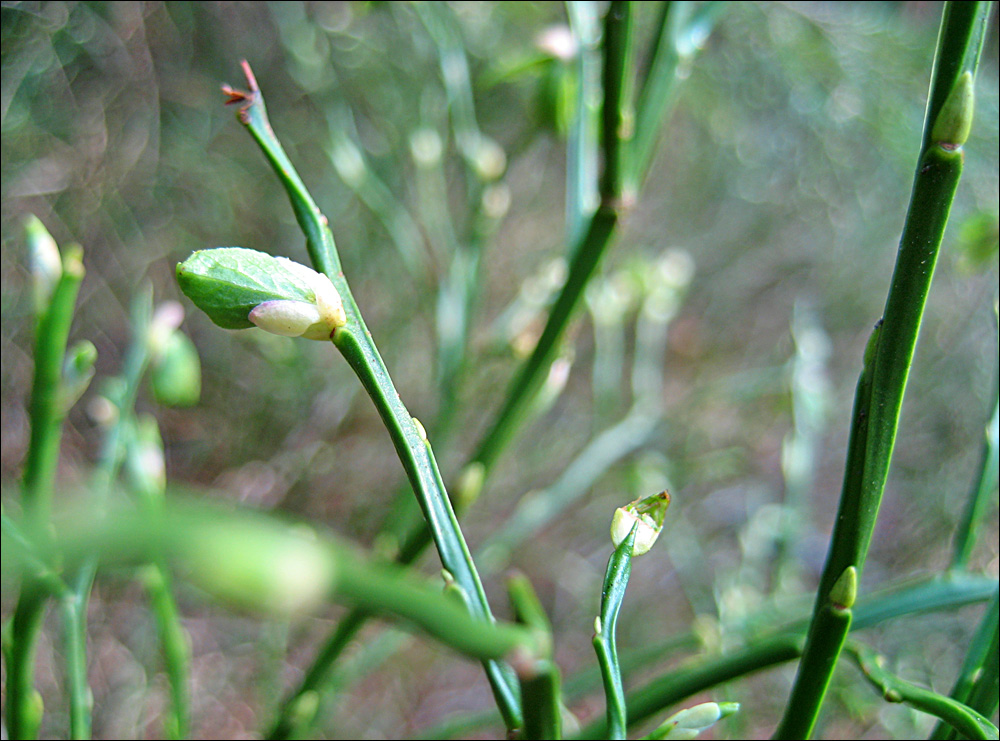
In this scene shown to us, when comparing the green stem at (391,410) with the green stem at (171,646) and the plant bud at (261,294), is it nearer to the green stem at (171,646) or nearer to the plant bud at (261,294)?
the plant bud at (261,294)

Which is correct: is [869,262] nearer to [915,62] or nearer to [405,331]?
[915,62]

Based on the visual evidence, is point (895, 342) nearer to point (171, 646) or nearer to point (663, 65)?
point (663, 65)

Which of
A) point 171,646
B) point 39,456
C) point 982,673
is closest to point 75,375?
point 39,456

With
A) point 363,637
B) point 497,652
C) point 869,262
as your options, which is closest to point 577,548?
point 363,637

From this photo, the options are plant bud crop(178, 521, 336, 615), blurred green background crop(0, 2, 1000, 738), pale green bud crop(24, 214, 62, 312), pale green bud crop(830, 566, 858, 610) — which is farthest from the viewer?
blurred green background crop(0, 2, 1000, 738)

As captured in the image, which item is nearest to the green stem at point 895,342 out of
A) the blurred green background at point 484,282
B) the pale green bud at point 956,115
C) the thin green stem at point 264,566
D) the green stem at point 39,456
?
the pale green bud at point 956,115

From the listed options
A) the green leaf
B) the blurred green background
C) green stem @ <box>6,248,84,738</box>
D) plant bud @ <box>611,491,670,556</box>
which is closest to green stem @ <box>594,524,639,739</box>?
plant bud @ <box>611,491,670,556</box>

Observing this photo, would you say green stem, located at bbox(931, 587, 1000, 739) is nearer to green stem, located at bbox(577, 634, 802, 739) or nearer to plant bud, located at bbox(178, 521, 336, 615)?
green stem, located at bbox(577, 634, 802, 739)
